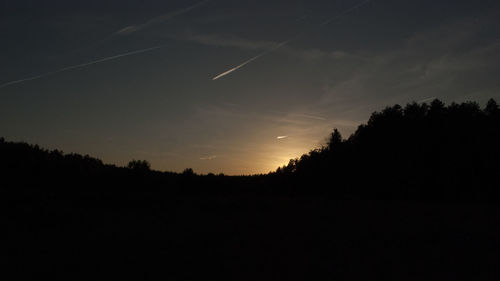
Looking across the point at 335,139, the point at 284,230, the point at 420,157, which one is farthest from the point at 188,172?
the point at 284,230

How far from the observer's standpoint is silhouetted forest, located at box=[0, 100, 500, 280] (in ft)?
40.3

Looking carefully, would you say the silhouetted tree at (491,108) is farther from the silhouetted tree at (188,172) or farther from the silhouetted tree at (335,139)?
the silhouetted tree at (188,172)

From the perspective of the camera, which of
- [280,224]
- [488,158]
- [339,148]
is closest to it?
[280,224]

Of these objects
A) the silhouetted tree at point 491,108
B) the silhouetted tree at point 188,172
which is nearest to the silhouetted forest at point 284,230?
the silhouetted tree at point 491,108

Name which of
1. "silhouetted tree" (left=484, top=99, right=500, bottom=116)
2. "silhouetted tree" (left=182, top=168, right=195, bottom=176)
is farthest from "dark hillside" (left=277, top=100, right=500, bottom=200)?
"silhouetted tree" (left=182, top=168, right=195, bottom=176)

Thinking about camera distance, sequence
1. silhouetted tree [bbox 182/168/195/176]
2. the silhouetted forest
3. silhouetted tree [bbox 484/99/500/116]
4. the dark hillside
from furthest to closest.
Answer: silhouetted tree [bbox 182/168/195/176], silhouetted tree [bbox 484/99/500/116], the dark hillside, the silhouetted forest

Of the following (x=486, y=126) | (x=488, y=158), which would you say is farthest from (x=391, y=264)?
(x=486, y=126)

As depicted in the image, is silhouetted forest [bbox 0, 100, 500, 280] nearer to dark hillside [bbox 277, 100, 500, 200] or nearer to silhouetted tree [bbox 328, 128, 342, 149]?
dark hillside [bbox 277, 100, 500, 200]

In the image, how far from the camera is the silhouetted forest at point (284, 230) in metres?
12.3

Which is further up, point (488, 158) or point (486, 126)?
point (486, 126)

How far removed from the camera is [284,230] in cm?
1972

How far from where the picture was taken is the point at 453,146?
4906 cm

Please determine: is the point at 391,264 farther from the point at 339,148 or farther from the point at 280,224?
the point at 339,148

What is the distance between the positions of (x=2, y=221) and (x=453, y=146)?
50.9 metres
